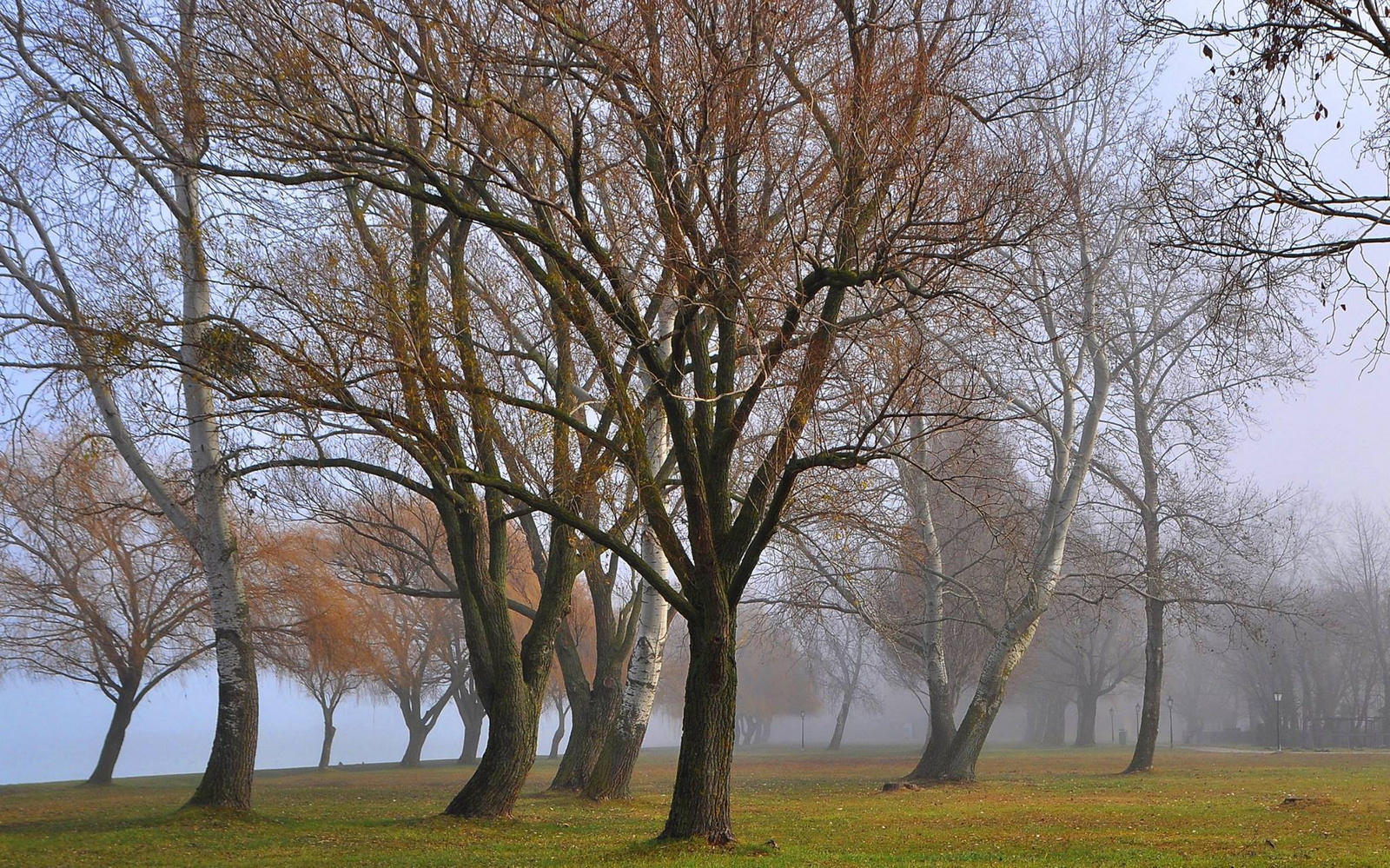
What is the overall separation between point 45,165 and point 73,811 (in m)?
10.3

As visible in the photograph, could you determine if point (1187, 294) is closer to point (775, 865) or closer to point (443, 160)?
point (443, 160)

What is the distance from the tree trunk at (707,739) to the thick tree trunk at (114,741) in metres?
24.0

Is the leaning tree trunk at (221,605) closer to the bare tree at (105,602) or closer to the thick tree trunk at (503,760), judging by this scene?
the thick tree trunk at (503,760)

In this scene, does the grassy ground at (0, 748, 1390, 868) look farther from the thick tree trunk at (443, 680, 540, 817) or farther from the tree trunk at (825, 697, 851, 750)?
the tree trunk at (825, 697, 851, 750)

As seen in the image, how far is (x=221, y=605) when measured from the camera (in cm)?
1415

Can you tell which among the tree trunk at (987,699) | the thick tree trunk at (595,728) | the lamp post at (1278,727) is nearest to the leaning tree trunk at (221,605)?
the thick tree trunk at (595,728)

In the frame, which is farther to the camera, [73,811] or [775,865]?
[73,811]

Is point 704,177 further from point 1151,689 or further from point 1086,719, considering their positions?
point 1086,719

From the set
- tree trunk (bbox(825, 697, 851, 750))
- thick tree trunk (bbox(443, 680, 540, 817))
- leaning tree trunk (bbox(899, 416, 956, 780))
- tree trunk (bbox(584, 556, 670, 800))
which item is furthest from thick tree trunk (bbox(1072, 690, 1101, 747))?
thick tree trunk (bbox(443, 680, 540, 817))

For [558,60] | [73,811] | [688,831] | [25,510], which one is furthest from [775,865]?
[25,510]

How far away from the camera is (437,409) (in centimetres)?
1139

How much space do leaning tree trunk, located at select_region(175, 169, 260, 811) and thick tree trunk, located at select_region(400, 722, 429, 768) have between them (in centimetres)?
3031

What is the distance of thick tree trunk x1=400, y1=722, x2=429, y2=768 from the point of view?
4297 cm

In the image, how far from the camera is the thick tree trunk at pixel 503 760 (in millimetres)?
13859
